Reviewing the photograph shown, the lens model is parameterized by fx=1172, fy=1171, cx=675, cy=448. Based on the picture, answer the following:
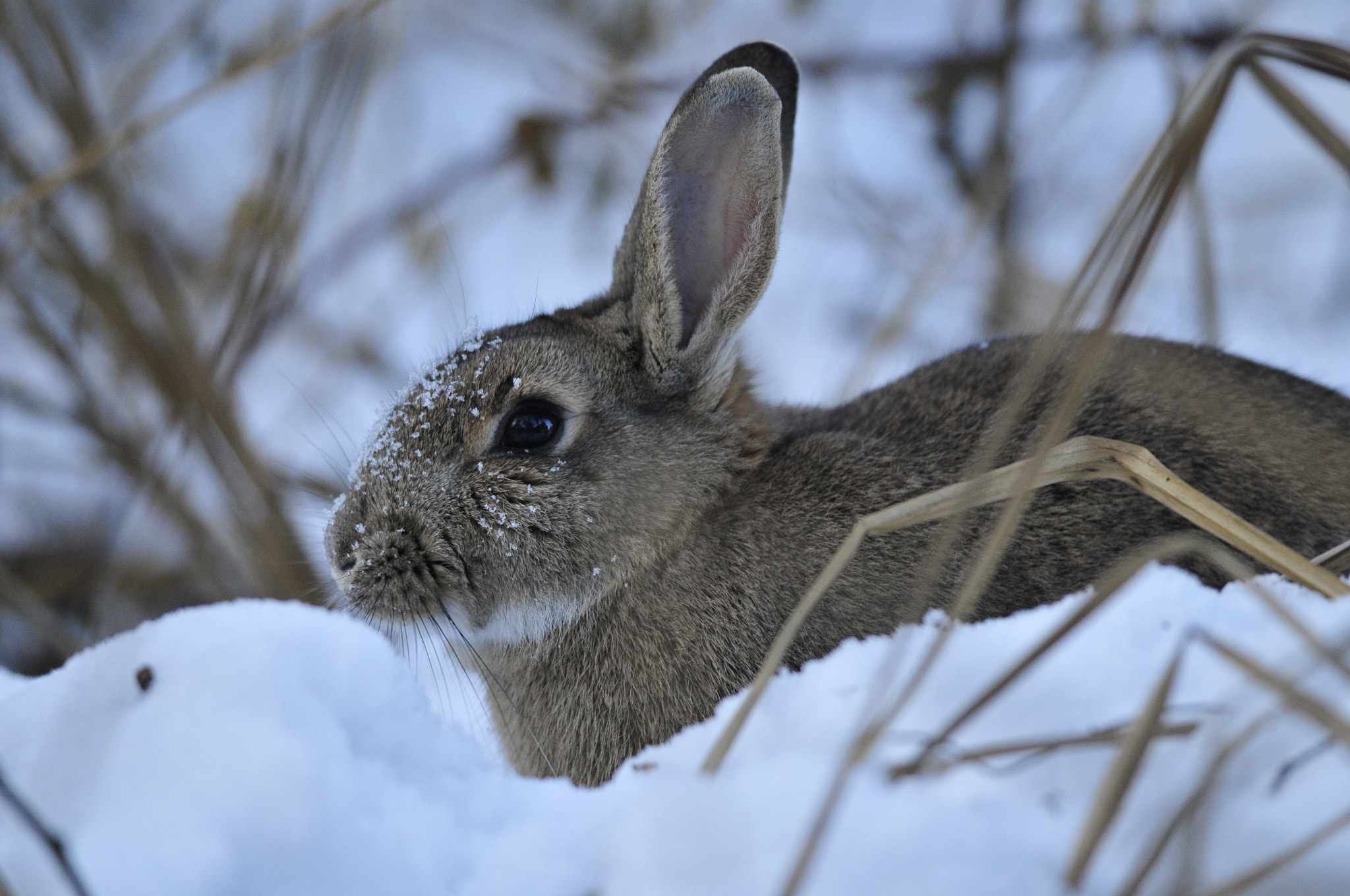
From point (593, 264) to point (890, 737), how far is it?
15.3 ft

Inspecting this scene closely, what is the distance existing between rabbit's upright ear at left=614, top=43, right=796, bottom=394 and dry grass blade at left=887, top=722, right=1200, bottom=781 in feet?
4.66

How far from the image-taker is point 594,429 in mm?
2574

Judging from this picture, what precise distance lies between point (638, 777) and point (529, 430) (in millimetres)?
1119

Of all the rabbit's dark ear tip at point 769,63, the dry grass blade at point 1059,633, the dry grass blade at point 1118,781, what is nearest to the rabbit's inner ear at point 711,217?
the rabbit's dark ear tip at point 769,63

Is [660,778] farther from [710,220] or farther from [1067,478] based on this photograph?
[710,220]

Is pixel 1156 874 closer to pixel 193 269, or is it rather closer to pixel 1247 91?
pixel 193 269

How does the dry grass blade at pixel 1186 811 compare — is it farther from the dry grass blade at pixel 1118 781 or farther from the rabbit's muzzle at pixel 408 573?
the rabbit's muzzle at pixel 408 573

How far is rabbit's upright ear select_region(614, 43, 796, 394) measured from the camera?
2.51 metres

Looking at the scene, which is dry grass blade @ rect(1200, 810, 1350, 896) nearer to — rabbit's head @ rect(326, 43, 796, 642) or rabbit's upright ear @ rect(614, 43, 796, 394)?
rabbit's head @ rect(326, 43, 796, 642)

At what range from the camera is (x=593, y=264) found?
588 cm

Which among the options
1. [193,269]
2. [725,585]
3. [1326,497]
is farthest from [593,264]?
[1326,497]

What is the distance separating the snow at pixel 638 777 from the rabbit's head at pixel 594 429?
72 cm

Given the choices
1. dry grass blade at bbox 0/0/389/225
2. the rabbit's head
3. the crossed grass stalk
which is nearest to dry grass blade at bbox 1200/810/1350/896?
the crossed grass stalk

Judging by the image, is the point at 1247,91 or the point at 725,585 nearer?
the point at 725,585
